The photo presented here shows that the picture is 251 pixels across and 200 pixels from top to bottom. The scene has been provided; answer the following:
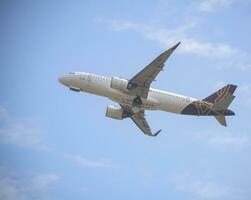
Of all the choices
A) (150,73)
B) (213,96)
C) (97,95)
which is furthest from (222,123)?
(97,95)

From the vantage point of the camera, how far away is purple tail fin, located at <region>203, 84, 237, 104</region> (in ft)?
292

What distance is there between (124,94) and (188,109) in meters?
9.58

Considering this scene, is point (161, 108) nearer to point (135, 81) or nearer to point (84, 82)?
point (135, 81)

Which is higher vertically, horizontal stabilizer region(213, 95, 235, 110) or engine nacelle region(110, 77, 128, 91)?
engine nacelle region(110, 77, 128, 91)

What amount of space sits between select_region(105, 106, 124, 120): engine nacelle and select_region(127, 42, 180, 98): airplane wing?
27.9ft

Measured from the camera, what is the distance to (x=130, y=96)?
3455 inches

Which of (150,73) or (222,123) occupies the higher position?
(150,73)

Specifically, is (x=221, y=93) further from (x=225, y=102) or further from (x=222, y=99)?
(x=225, y=102)

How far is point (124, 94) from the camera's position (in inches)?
3457

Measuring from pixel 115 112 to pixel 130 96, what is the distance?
8306 mm

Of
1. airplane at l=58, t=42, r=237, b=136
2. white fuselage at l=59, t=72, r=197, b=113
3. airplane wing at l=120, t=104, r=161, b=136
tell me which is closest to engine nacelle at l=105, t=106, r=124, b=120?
airplane wing at l=120, t=104, r=161, b=136

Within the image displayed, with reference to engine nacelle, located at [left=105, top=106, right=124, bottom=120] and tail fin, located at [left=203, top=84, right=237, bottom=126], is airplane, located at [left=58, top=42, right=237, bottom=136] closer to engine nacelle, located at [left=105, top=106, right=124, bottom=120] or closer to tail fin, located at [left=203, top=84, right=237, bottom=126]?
tail fin, located at [left=203, top=84, right=237, bottom=126]

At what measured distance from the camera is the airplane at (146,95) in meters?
86.4

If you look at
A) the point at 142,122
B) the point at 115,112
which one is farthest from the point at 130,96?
the point at 142,122
